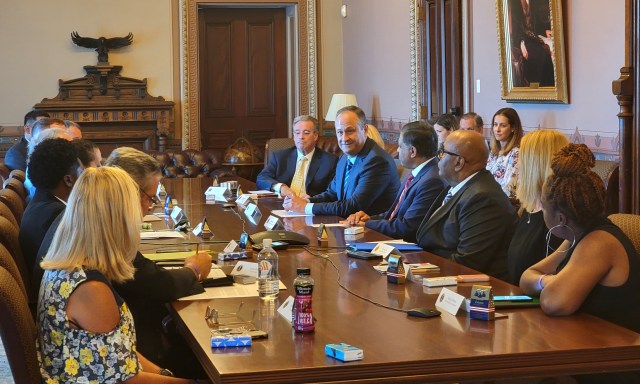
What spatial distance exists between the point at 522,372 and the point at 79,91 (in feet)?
33.8

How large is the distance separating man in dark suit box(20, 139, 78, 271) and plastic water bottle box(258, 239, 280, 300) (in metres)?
1.17

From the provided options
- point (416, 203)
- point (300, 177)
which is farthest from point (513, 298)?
point (300, 177)

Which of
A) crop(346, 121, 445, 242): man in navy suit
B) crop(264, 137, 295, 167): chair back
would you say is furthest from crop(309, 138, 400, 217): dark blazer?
crop(264, 137, 295, 167): chair back

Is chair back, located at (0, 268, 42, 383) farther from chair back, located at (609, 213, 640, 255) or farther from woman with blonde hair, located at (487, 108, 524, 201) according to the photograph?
woman with blonde hair, located at (487, 108, 524, 201)

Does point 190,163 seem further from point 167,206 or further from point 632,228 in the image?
point 632,228

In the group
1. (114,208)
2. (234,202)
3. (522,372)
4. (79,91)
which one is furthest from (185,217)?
(79,91)

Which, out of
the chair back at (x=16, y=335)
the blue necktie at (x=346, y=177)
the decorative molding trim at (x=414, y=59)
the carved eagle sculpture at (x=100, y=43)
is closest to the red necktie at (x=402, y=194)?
the blue necktie at (x=346, y=177)

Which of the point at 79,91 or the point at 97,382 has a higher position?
the point at 79,91

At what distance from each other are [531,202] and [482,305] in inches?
44.4

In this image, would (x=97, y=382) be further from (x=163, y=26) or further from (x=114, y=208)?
(x=163, y=26)

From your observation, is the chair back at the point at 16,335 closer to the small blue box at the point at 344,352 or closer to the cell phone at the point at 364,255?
the small blue box at the point at 344,352

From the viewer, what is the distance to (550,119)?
704 centimetres

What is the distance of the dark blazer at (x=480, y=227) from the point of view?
3992 millimetres

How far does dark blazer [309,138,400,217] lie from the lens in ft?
19.0
